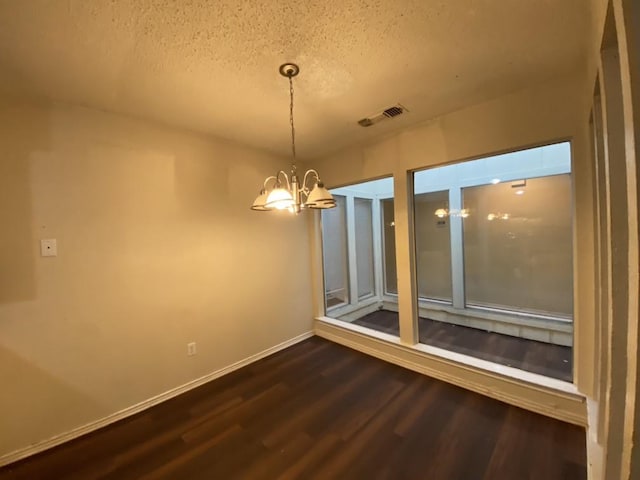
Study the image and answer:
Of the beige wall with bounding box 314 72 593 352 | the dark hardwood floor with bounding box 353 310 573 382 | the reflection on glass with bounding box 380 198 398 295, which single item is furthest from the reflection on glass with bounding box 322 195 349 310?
the beige wall with bounding box 314 72 593 352

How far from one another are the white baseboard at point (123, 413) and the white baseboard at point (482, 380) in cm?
118

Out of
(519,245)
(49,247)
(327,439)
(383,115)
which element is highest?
(383,115)

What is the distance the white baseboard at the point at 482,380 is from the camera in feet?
6.24

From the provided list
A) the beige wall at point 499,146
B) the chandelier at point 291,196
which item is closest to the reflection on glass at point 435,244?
the beige wall at point 499,146

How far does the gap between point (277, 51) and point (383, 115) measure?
120 centimetres

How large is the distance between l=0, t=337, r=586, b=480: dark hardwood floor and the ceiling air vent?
252 centimetres

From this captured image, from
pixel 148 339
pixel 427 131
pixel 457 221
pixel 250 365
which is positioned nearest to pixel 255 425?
pixel 250 365

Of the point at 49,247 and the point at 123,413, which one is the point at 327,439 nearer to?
the point at 123,413

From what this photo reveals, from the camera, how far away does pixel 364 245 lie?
4691 millimetres

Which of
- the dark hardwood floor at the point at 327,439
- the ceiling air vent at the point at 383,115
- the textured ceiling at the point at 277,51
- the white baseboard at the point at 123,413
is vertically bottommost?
the dark hardwood floor at the point at 327,439

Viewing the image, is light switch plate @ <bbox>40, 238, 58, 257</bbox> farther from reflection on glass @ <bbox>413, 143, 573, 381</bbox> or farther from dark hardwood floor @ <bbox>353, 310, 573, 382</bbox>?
dark hardwood floor @ <bbox>353, 310, 573, 382</bbox>

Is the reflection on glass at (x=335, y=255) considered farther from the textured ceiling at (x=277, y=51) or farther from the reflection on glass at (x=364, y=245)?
the textured ceiling at (x=277, y=51)

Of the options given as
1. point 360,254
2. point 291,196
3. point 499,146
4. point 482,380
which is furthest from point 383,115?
point 360,254

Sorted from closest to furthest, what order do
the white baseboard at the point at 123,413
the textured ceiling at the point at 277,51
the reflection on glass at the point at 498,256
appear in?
the textured ceiling at the point at 277,51 < the white baseboard at the point at 123,413 < the reflection on glass at the point at 498,256
